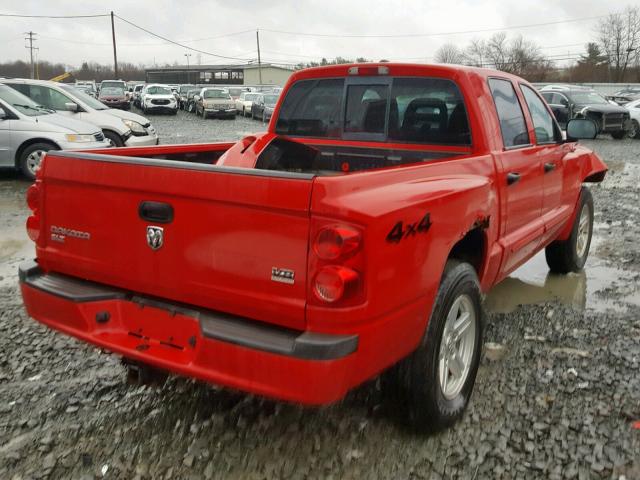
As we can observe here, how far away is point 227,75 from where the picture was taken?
88938mm

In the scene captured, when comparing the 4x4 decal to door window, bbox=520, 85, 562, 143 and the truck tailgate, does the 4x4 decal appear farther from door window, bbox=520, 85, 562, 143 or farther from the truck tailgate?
door window, bbox=520, 85, 562, 143

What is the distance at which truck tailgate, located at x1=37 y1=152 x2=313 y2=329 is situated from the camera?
7.84 ft

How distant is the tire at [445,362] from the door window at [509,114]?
1282 millimetres

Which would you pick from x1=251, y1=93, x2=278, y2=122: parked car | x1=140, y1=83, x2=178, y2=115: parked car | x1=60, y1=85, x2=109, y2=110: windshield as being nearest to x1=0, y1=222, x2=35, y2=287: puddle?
x1=60, y1=85, x2=109, y2=110: windshield

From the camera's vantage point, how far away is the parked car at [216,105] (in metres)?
33.5

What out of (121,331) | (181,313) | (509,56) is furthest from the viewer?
(509,56)

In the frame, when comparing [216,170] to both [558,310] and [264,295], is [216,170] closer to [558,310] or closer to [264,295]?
[264,295]

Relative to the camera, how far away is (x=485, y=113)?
383 centimetres

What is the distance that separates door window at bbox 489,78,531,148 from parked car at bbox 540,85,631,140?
1708 cm

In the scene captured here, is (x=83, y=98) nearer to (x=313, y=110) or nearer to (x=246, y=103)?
(x=313, y=110)

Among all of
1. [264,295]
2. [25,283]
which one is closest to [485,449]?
[264,295]

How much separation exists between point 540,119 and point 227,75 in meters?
88.5

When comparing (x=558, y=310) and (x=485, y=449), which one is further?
(x=558, y=310)

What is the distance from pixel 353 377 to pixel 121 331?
114 centimetres
